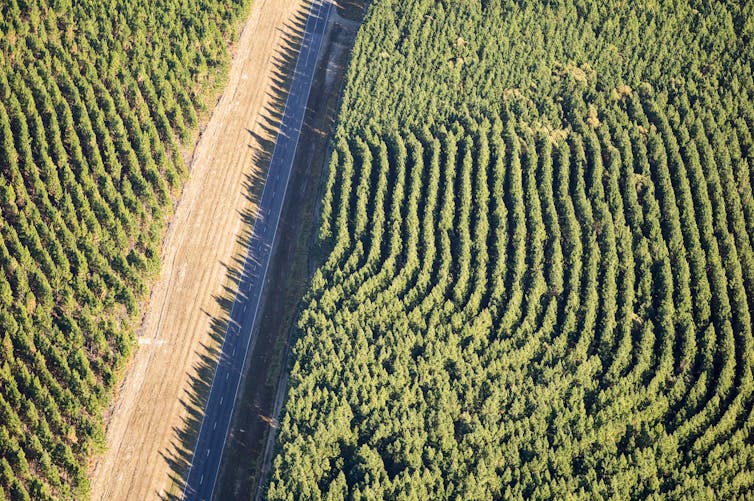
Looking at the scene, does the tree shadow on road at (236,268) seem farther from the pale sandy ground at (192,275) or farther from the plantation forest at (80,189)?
the plantation forest at (80,189)

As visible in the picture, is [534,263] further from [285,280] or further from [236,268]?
[236,268]

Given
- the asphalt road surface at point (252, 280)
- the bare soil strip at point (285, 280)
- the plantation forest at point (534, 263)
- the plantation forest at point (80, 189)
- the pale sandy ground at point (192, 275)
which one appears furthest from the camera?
the bare soil strip at point (285, 280)

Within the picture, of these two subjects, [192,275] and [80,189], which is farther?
[192,275]

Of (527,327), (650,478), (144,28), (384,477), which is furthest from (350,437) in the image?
(144,28)

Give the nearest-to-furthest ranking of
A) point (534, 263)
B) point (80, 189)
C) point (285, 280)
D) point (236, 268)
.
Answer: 1. point (80, 189)
2. point (534, 263)
3. point (236, 268)
4. point (285, 280)

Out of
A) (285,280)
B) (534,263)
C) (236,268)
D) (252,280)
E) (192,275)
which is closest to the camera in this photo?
(192,275)

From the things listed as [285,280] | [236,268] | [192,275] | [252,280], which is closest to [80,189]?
[192,275]

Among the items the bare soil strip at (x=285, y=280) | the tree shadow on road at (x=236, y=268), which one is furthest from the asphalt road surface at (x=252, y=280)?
the bare soil strip at (x=285, y=280)
